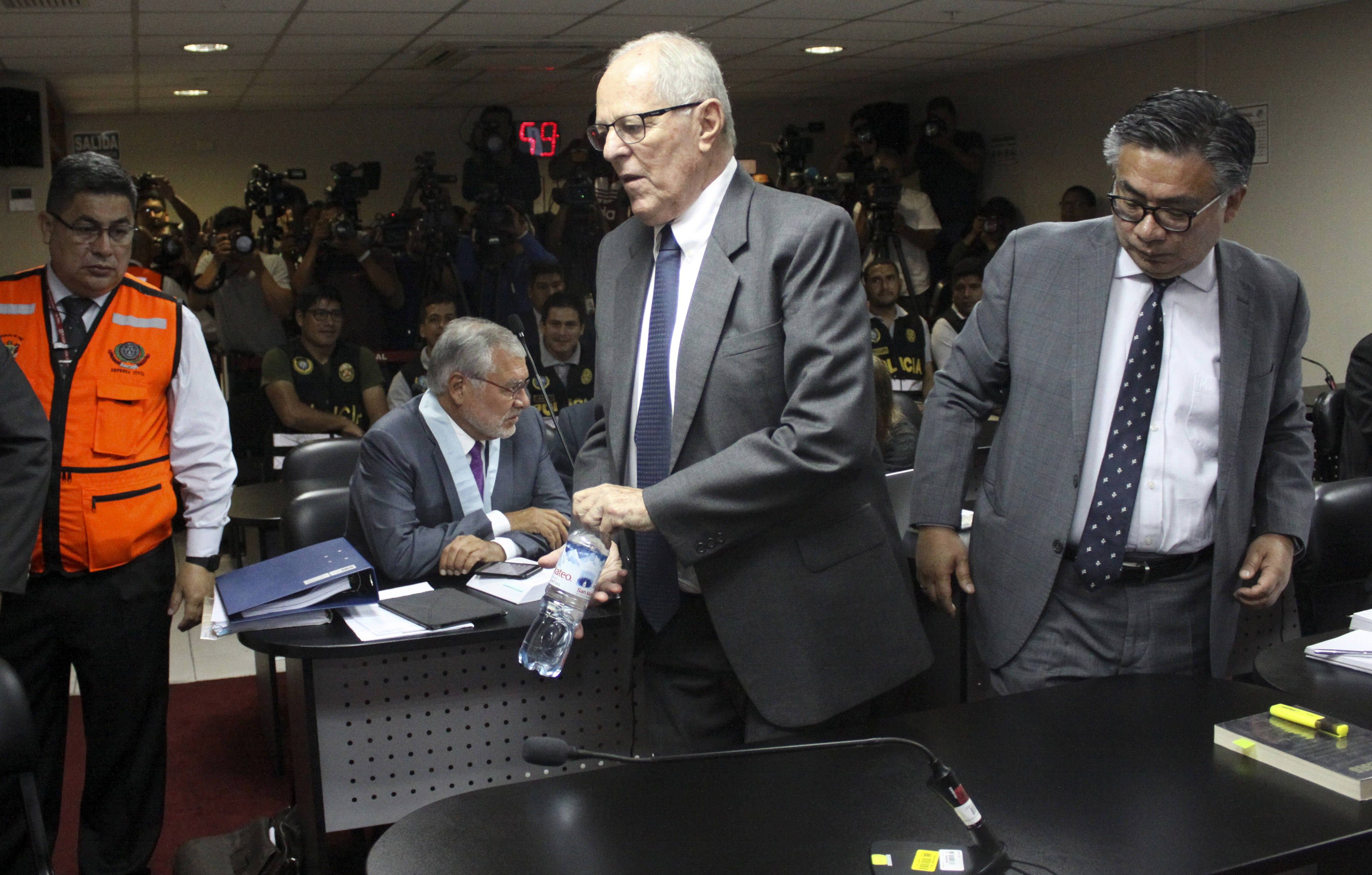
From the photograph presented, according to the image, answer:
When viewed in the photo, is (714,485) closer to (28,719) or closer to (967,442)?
(967,442)

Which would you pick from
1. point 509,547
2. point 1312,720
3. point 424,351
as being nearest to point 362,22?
point 424,351

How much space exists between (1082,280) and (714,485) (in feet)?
2.30

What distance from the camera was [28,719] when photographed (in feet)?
5.48

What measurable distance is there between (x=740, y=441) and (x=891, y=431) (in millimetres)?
2306

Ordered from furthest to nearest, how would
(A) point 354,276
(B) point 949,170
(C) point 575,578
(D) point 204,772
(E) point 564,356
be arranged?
(B) point 949,170 → (A) point 354,276 → (E) point 564,356 → (D) point 204,772 → (C) point 575,578

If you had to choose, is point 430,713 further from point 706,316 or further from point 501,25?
point 501,25

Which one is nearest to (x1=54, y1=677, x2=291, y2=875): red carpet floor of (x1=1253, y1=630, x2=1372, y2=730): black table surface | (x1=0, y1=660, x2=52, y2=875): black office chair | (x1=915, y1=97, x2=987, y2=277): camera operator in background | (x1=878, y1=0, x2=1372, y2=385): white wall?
(x1=0, y1=660, x2=52, y2=875): black office chair

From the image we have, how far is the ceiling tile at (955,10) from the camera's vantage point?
18.6 ft

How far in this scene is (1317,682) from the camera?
5.59 feet

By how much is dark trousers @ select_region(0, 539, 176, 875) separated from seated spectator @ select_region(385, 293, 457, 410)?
3.09 meters

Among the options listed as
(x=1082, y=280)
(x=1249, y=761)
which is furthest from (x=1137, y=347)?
(x=1249, y=761)

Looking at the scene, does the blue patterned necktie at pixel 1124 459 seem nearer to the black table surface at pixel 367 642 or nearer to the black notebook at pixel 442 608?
the black table surface at pixel 367 642

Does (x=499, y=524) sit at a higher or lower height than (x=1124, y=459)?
lower

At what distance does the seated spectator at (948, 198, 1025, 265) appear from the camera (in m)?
7.43
